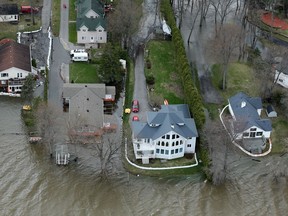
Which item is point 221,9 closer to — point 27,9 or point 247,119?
point 247,119

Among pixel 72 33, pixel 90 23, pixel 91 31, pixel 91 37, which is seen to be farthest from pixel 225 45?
pixel 72 33

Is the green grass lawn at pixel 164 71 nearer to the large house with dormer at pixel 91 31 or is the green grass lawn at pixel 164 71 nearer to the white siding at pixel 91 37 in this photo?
the white siding at pixel 91 37

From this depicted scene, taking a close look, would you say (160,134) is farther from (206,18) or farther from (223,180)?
(206,18)

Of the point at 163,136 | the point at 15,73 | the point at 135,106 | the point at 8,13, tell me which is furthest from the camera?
the point at 8,13

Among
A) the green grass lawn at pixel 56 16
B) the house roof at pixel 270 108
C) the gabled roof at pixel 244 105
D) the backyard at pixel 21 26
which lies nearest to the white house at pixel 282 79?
the house roof at pixel 270 108

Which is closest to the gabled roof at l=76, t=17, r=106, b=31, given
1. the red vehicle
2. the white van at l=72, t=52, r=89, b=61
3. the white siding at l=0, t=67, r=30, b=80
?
the white van at l=72, t=52, r=89, b=61
